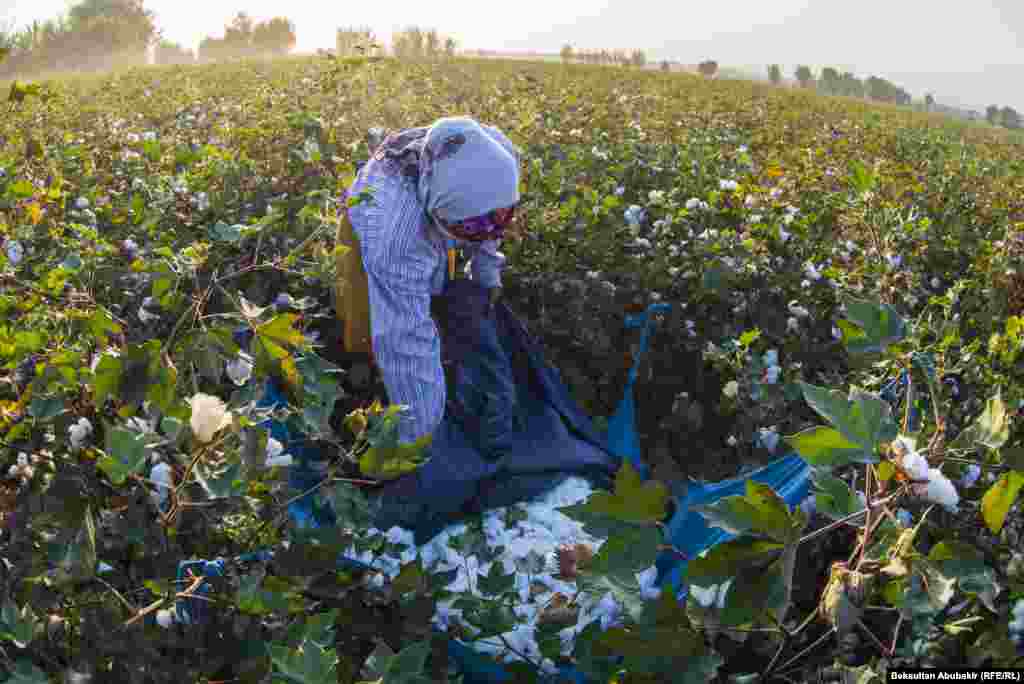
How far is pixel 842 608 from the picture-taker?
83cm

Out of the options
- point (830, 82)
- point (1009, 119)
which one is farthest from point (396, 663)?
point (830, 82)

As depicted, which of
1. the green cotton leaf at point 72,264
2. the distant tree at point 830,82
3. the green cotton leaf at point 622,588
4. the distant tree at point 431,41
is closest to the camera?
the green cotton leaf at point 622,588

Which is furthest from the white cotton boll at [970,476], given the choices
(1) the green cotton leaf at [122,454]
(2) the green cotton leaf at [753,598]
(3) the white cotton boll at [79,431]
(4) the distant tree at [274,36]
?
(4) the distant tree at [274,36]

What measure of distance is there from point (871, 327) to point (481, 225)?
1155mm

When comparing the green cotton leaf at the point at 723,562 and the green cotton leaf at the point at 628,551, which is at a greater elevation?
the green cotton leaf at the point at 723,562

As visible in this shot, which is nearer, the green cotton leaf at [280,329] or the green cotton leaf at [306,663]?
the green cotton leaf at [306,663]

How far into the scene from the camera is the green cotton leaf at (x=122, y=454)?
905 millimetres

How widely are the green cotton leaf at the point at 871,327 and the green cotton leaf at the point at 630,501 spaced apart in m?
0.34

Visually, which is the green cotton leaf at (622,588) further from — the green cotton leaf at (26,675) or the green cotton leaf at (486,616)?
the green cotton leaf at (26,675)

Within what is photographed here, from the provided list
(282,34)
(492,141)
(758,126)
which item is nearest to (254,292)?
(492,141)

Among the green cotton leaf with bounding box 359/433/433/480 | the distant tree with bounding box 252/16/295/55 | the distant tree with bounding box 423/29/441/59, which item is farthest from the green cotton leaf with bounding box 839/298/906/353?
the distant tree with bounding box 252/16/295/55

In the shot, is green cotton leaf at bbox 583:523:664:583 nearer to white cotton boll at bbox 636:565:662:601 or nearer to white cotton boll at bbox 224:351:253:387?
white cotton boll at bbox 224:351:253:387

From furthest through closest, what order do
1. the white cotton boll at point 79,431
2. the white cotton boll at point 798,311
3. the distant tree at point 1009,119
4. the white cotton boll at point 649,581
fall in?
the distant tree at point 1009,119
the white cotton boll at point 798,311
the white cotton boll at point 649,581
the white cotton boll at point 79,431

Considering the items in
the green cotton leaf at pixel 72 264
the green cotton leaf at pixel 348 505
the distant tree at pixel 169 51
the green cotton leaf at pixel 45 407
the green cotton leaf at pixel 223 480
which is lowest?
the green cotton leaf at pixel 348 505
